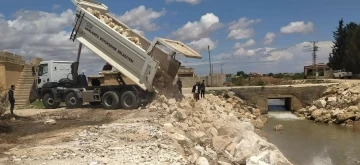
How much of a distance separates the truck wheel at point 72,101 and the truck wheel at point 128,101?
220 centimetres

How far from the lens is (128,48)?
14883 millimetres

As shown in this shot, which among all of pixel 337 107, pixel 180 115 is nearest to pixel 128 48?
pixel 180 115

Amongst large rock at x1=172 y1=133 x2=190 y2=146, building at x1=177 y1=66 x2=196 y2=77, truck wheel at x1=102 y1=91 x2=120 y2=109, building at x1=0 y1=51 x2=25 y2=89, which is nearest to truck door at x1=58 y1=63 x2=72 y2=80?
truck wheel at x1=102 y1=91 x2=120 y2=109

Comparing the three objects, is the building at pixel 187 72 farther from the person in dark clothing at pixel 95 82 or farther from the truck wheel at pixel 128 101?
the truck wheel at pixel 128 101

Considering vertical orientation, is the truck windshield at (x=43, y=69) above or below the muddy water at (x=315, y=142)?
above

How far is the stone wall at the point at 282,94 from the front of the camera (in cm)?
2828

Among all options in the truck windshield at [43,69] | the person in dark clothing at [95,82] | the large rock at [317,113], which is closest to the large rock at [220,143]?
the person in dark clothing at [95,82]

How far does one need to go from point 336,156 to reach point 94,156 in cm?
1082

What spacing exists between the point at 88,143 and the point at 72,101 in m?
8.65

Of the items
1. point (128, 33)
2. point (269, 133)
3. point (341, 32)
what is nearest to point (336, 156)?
point (269, 133)

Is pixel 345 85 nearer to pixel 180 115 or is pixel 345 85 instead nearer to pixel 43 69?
pixel 180 115

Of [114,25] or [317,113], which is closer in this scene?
[114,25]

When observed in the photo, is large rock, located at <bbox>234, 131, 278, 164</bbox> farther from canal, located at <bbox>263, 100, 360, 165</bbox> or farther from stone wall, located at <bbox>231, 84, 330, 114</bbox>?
stone wall, located at <bbox>231, 84, 330, 114</bbox>

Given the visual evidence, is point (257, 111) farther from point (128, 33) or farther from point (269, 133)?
point (128, 33)
